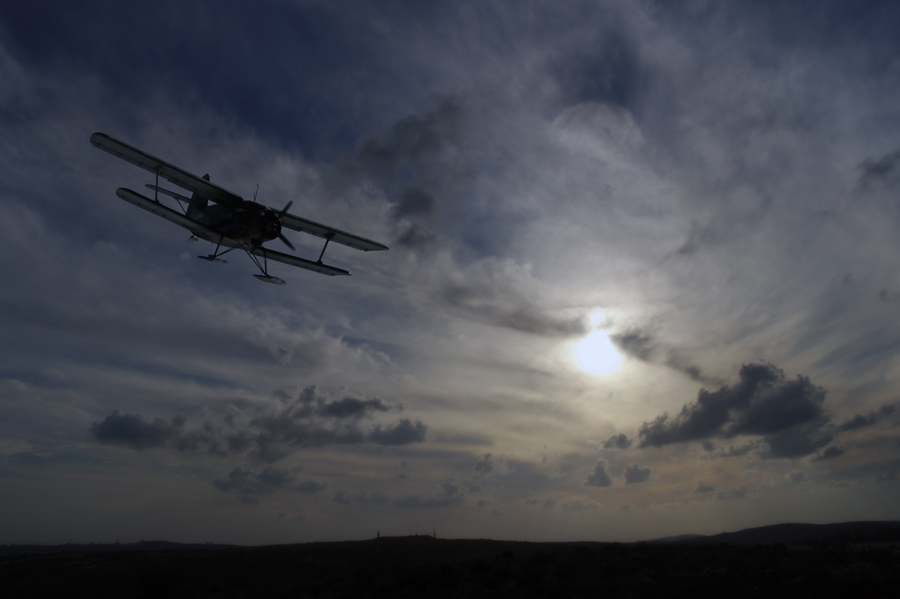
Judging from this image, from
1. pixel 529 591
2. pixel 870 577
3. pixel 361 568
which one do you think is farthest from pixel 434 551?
pixel 870 577

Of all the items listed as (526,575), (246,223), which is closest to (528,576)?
(526,575)

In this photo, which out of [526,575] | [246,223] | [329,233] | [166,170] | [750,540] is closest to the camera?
[166,170]

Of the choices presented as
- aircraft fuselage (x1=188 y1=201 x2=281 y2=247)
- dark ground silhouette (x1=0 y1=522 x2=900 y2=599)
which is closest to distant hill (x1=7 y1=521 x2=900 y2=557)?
dark ground silhouette (x1=0 y1=522 x2=900 y2=599)

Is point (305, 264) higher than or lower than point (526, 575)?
higher

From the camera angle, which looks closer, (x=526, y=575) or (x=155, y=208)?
(x=155, y=208)

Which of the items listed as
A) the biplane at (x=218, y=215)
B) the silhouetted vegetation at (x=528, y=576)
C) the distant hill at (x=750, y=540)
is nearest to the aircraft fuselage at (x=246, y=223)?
the biplane at (x=218, y=215)

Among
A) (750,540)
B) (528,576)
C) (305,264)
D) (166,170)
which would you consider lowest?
(750,540)

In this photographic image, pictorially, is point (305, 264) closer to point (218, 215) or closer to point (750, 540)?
point (218, 215)

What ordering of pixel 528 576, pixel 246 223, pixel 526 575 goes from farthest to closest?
pixel 526 575
pixel 528 576
pixel 246 223
